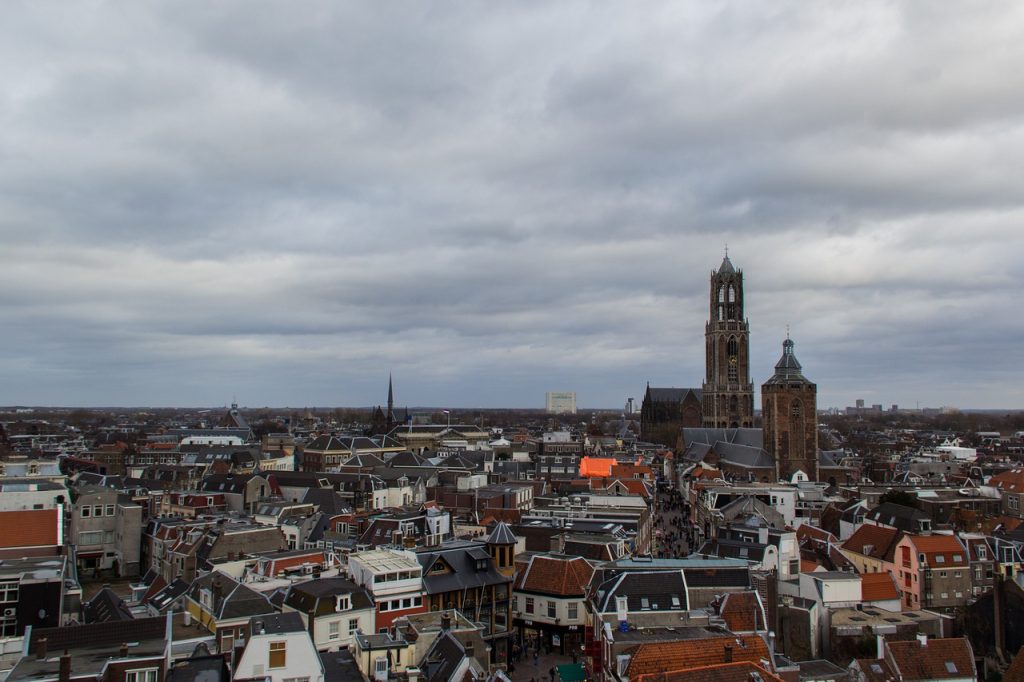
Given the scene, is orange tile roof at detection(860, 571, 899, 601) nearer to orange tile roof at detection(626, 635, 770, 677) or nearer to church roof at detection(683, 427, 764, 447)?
orange tile roof at detection(626, 635, 770, 677)

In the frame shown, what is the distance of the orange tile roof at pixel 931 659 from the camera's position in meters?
35.4

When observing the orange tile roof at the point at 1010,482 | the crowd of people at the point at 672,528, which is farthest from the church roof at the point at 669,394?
the orange tile roof at the point at 1010,482

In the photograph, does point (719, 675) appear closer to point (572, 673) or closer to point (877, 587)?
point (572, 673)

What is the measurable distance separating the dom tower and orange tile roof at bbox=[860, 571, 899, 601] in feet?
325

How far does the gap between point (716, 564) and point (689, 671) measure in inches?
662

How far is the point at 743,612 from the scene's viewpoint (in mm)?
40375

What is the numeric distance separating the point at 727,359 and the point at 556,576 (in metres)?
109

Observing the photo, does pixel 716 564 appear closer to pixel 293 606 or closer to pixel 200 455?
pixel 293 606

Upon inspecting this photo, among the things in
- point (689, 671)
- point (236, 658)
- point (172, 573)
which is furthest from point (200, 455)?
point (689, 671)

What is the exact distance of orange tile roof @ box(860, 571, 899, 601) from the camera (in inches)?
1939

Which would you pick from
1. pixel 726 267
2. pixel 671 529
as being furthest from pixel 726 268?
pixel 671 529

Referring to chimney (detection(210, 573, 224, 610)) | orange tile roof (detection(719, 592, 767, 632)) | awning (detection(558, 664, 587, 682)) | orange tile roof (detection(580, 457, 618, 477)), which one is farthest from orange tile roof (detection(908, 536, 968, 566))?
orange tile roof (detection(580, 457, 618, 477))

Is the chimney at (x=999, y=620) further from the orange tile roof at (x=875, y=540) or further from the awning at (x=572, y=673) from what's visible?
the awning at (x=572, y=673)

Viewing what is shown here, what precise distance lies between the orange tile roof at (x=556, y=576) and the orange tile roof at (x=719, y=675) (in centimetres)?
1818
